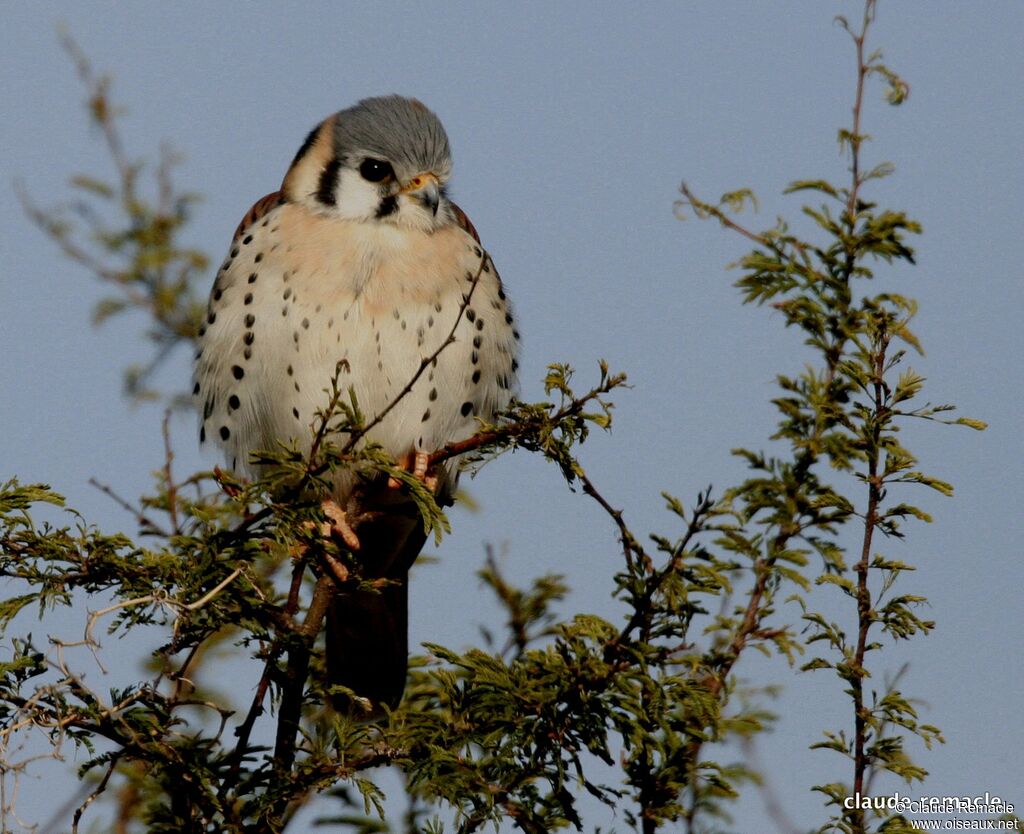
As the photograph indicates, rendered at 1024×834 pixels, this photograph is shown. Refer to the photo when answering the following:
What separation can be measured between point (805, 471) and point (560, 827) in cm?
113

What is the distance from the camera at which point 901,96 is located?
165 inches

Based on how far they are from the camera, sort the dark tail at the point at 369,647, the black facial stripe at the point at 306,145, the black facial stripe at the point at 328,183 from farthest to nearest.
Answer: the black facial stripe at the point at 306,145 → the black facial stripe at the point at 328,183 → the dark tail at the point at 369,647

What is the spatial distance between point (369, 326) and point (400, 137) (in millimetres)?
659

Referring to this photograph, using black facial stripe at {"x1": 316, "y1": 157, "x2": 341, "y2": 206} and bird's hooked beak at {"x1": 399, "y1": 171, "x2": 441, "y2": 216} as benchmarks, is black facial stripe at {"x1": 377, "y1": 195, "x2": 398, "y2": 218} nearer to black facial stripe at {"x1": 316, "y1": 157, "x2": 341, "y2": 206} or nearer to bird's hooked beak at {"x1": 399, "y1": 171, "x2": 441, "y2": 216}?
bird's hooked beak at {"x1": 399, "y1": 171, "x2": 441, "y2": 216}

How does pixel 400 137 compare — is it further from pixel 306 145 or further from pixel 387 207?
pixel 306 145

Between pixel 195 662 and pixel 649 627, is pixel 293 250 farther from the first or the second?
pixel 649 627

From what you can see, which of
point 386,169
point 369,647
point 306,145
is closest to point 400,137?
point 386,169

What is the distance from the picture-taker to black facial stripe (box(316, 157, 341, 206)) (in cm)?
453

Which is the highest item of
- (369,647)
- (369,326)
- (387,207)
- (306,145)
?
(306,145)

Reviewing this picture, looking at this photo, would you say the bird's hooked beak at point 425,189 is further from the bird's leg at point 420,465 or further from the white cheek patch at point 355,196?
the bird's leg at point 420,465

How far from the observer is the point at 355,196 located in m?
4.49

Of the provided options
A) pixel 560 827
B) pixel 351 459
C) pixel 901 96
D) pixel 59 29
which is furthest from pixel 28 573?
pixel 59 29

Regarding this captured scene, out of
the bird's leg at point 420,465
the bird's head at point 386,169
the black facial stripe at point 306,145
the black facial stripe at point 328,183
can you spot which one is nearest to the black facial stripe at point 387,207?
the bird's head at point 386,169

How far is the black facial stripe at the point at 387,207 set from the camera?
14.6ft
